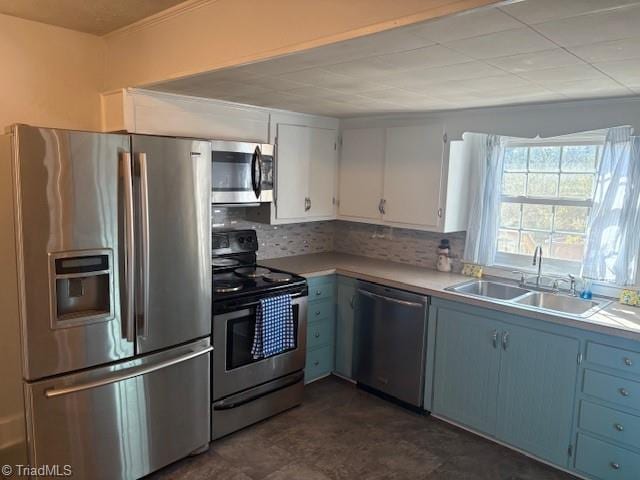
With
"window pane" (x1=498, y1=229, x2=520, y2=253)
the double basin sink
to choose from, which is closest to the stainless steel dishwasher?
the double basin sink

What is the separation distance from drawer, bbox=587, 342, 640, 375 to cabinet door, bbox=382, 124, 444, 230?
130cm

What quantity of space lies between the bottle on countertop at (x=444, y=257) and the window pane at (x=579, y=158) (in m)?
0.94

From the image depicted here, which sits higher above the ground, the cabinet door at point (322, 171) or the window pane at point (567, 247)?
the cabinet door at point (322, 171)

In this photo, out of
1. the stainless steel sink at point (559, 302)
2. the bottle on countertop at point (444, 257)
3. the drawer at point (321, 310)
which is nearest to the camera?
the stainless steel sink at point (559, 302)

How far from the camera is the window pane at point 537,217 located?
326 cm

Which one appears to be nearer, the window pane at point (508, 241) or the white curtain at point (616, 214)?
the white curtain at point (616, 214)

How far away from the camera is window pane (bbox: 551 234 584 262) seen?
3.13 m

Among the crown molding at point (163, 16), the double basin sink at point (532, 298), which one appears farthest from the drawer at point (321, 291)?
the crown molding at point (163, 16)

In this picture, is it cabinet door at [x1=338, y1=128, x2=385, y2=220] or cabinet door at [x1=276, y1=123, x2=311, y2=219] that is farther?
cabinet door at [x1=338, y1=128, x2=385, y2=220]

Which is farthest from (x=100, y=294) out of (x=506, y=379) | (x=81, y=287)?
(x=506, y=379)

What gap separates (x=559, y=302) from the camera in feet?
9.79

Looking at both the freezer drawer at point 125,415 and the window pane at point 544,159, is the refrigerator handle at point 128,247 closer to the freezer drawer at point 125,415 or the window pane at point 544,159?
the freezer drawer at point 125,415

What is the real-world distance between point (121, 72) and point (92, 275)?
4.06 feet

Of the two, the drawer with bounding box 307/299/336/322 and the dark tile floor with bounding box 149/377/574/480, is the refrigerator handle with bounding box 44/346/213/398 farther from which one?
the drawer with bounding box 307/299/336/322
